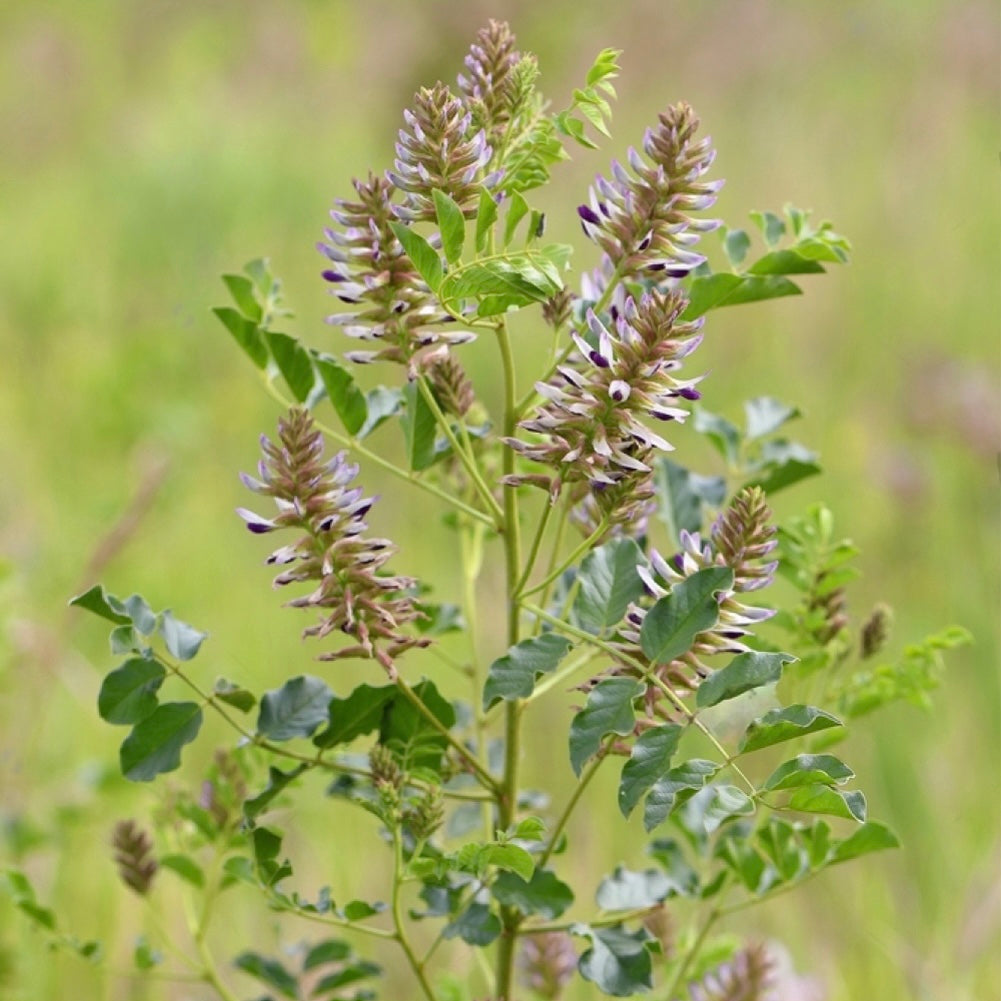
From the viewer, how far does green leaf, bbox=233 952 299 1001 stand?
1.23 metres

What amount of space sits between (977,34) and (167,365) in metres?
4.04

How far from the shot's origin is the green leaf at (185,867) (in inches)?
47.9

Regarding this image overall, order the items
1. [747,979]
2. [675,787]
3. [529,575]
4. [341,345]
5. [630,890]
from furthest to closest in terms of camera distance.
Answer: [341,345] → [747,979] → [630,890] → [529,575] → [675,787]

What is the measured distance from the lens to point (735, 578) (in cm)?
91

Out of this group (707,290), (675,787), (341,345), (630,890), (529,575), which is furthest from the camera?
(341,345)

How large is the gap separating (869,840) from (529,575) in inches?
13.2

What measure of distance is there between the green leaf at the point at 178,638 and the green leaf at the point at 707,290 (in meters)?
0.41

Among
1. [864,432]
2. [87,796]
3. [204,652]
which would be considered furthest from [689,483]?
[864,432]

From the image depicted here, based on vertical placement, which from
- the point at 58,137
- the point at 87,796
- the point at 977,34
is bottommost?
the point at 87,796

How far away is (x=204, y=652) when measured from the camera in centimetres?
305

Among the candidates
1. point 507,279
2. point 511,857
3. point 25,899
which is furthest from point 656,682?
point 25,899

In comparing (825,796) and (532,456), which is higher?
(532,456)

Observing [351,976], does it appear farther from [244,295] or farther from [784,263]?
[784,263]

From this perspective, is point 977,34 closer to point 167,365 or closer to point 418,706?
point 167,365
